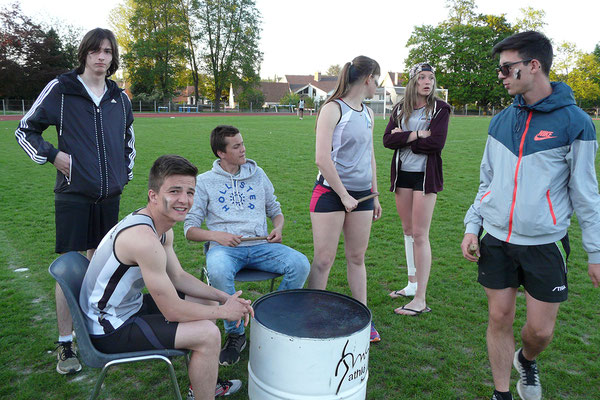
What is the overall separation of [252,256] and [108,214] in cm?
109

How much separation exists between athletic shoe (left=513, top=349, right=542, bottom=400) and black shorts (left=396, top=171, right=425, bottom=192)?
155 cm

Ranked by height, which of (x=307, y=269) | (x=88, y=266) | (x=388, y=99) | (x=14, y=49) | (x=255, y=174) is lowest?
(x=307, y=269)

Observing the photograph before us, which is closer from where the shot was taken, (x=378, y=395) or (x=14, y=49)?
(x=378, y=395)

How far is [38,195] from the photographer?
8.14m

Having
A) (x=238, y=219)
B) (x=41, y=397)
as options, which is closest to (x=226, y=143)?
(x=238, y=219)

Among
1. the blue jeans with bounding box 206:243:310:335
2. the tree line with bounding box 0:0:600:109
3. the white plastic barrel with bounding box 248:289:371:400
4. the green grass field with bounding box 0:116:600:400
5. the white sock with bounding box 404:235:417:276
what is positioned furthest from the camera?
the tree line with bounding box 0:0:600:109

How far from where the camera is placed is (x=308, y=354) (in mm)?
2076

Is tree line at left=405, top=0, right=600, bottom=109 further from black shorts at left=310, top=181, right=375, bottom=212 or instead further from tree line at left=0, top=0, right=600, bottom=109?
black shorts at left=310, top=181, right=375, bottom=212

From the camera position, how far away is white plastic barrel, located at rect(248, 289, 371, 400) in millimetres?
2088

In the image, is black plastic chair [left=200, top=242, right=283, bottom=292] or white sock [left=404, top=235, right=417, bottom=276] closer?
black plastic chair [left=200, top=242, right=283, bottom=292]

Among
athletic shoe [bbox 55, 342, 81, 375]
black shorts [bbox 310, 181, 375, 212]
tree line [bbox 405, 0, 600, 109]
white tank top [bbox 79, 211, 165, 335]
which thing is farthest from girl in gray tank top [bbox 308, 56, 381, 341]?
tree line [bbox 405, 0, 600, 109]

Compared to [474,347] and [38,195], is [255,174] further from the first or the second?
[38,195]

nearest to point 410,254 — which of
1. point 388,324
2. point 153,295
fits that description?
point 388,324

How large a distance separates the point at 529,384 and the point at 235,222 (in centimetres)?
228
